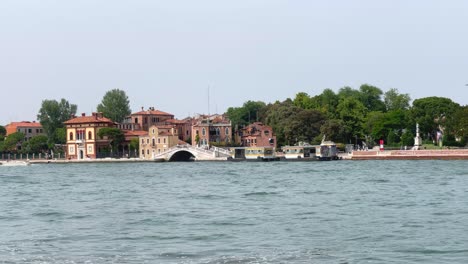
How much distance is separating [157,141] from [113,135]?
534cm

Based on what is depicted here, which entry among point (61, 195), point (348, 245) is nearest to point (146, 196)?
point (61, 195)

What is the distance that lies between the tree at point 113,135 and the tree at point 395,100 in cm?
3588

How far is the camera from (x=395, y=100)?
10825 cm

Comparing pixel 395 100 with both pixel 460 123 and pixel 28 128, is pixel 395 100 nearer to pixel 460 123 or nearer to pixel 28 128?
pixel 460 123

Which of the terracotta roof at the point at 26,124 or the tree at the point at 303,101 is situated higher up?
the tree at the point at 303,101

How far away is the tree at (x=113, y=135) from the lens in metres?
96.8

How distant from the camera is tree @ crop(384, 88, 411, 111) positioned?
10750cm

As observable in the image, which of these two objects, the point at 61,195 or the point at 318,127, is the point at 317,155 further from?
the point at 61,195

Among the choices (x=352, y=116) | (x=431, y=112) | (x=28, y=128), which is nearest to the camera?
(x=431, y=112)

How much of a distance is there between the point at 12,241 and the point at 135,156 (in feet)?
261

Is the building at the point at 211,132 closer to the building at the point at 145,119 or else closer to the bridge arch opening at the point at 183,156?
the bridge arch opening at the point at 183,156

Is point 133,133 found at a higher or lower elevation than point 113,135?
higher

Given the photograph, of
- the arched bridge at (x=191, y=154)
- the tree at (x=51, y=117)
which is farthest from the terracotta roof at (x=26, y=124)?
the arched bridge at (x=191, y=154)

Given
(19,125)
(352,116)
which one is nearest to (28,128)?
(19,125)
